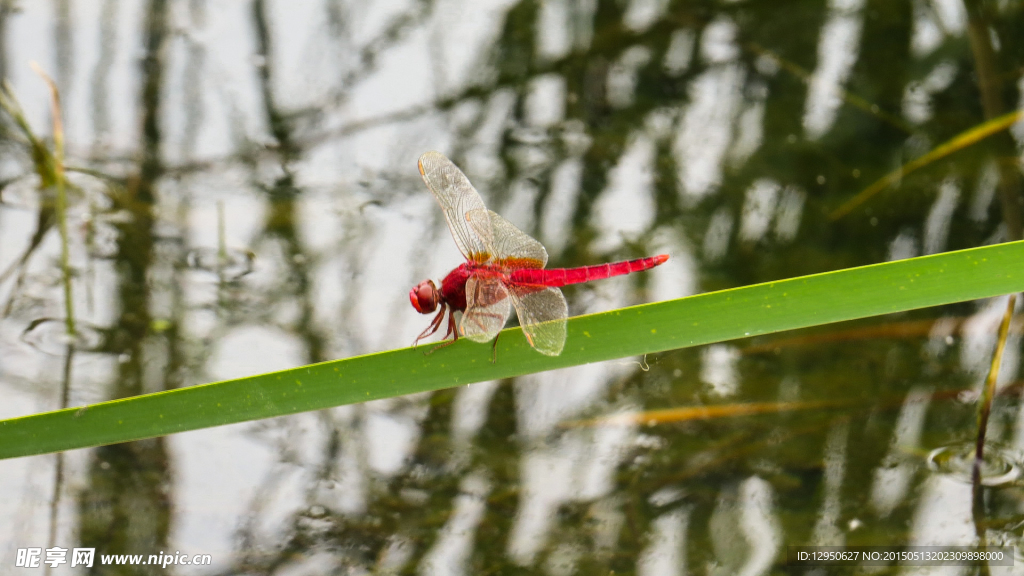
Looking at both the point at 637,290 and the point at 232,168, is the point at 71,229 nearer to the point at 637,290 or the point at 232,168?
the point at 232,168

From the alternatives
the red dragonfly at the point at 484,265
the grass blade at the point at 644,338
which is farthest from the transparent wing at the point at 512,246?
the grass blade at the point at 644,338

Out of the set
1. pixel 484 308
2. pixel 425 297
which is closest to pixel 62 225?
pixel 425 297

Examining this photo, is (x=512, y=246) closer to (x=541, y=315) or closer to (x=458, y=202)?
(x=458, y=202)

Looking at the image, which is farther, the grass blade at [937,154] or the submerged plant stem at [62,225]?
the grass blade at [937,154]

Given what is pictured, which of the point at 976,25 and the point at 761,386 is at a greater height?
the point at 976,25

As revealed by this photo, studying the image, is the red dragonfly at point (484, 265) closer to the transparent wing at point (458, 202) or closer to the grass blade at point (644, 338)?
the transparent wing at point (458, 202)

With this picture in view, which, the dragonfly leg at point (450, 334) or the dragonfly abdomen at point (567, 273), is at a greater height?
the dragonfly abdomen at point (567, 273)

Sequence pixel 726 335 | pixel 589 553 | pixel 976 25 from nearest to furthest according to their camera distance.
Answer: pixel 726 335 → pixel 589 553 → pixel 976 25

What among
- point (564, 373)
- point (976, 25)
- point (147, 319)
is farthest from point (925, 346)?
Answer: point (147, 319)
